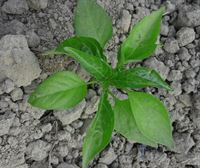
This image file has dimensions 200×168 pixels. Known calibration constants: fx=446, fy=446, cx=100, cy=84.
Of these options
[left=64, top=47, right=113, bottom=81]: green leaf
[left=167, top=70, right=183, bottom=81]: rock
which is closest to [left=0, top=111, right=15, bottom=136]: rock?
[left=64, top=47, right=113, bottom=81]: green leaf

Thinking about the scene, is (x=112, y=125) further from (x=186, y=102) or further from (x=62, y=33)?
(x=186, y=102)

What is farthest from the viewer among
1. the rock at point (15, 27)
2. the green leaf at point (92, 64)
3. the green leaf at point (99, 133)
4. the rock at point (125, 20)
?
the rock at point (125, 20)

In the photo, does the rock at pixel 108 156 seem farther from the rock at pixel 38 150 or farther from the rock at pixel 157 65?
the rock at pixel 157 65

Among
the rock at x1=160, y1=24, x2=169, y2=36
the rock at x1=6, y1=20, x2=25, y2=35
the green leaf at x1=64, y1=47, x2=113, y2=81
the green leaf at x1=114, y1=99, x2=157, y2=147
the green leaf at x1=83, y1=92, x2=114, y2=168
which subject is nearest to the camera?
the green leaf at x1=64, y1=47, x2=113, y2=81

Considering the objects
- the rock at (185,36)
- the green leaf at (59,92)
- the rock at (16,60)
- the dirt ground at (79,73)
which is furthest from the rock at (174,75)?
the rock at (16,60)

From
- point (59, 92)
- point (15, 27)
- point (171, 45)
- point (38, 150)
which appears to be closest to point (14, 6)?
point (15, 27)

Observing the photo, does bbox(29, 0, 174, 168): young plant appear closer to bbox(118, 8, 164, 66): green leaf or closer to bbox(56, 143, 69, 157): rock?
bbox(118, 8, 164, 66): green leaf

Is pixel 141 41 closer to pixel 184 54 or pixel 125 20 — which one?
pixel 125 20
